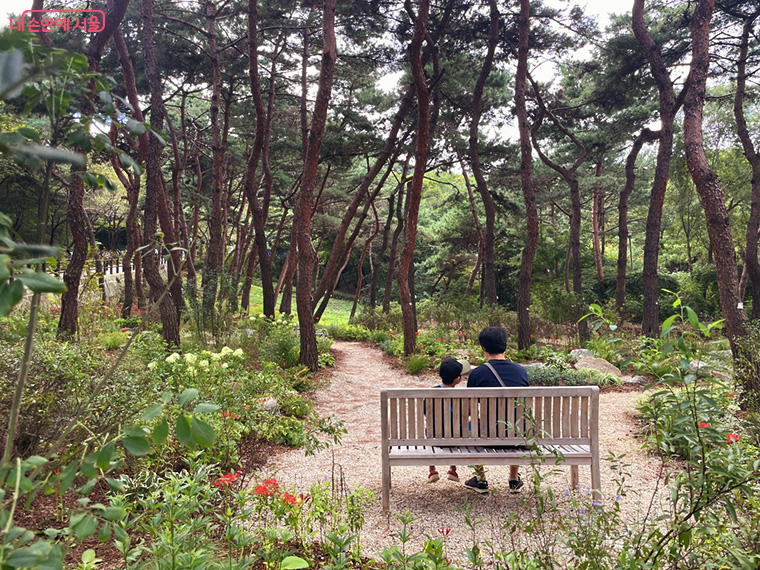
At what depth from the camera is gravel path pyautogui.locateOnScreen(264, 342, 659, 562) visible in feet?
10.2

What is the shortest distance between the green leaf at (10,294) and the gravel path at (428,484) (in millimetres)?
1858

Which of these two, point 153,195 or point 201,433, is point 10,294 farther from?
point 153,195

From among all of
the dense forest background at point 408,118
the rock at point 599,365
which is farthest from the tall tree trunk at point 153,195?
the rock at point 599,365

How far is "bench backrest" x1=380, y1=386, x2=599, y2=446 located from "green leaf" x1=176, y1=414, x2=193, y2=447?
8.62 feet

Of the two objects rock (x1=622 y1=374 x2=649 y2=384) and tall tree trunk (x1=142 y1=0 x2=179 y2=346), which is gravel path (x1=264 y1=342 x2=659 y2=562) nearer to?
rock (x1=622 y1=374 x2=649 y2=384)

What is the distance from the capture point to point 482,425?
3453 millimetres

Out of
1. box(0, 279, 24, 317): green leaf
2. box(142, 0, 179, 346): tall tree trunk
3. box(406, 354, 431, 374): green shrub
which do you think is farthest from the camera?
box(406, 354, 431, 374): green shrub

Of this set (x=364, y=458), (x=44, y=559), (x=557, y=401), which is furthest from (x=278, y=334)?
(x=44, y=559)

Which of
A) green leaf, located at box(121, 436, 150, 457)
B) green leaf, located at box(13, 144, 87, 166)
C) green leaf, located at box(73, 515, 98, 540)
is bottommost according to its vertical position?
green leaf, located at box(73, 515, 98, 540)

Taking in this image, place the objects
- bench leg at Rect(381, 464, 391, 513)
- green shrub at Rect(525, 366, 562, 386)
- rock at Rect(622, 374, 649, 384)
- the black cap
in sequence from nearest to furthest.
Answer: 1. bench leg at Rect(381, 464, 391, 513)
2. the black cap
3. green shrub at Rect(525, 366, 562, 386)
4. rock at Rect(622, 374, 649, 384)

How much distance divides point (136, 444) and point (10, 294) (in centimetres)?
34

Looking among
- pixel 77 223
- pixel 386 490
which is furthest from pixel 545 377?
pixel 77 223

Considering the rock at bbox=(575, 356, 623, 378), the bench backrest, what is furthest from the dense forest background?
the bench backrest

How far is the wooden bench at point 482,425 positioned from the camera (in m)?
3.38
